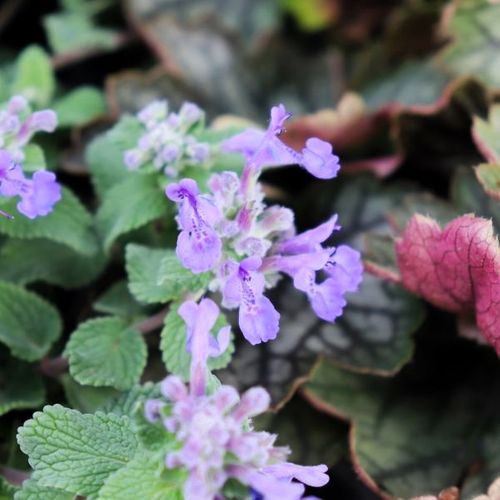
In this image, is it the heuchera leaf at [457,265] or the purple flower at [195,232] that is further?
the heuchera leaf at [457,265]

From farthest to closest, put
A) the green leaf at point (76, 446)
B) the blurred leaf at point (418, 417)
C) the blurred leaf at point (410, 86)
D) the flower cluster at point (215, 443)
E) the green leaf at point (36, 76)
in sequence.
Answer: the blurred leaf at point (410, 86)
the green leaf at point (36, 76)
the blurred leaf at point (418, 417)
the green leaf at point (76, 446)
the flower cluster at point (215, 443)

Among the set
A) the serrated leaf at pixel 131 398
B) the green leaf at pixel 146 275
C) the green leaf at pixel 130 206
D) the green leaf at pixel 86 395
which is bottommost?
the green leaf at pixel 86 395

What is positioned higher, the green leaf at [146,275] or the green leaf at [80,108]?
the green leaf at [80,108]

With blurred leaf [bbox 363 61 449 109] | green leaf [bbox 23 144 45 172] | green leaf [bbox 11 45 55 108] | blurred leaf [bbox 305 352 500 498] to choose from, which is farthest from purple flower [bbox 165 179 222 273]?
blurred leaf [bbox 363 61 449 109]

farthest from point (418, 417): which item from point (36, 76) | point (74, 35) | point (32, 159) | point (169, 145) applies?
point (74, 35)

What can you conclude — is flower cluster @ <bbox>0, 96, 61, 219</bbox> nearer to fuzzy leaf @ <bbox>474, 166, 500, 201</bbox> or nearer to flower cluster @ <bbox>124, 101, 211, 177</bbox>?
flower cluster @ <bbox>124, 101, 211, 177</bbox>

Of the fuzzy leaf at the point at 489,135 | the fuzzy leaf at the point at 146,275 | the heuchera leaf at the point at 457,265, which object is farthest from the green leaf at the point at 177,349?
the fuzzy leaf at the point at 489,135

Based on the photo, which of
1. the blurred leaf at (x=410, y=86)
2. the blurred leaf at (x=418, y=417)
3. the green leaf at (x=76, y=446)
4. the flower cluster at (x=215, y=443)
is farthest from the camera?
the blurred leaf at (x=410, y=86)

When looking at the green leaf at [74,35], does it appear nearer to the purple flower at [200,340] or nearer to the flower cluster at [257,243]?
the flower cluster at [257,243]
